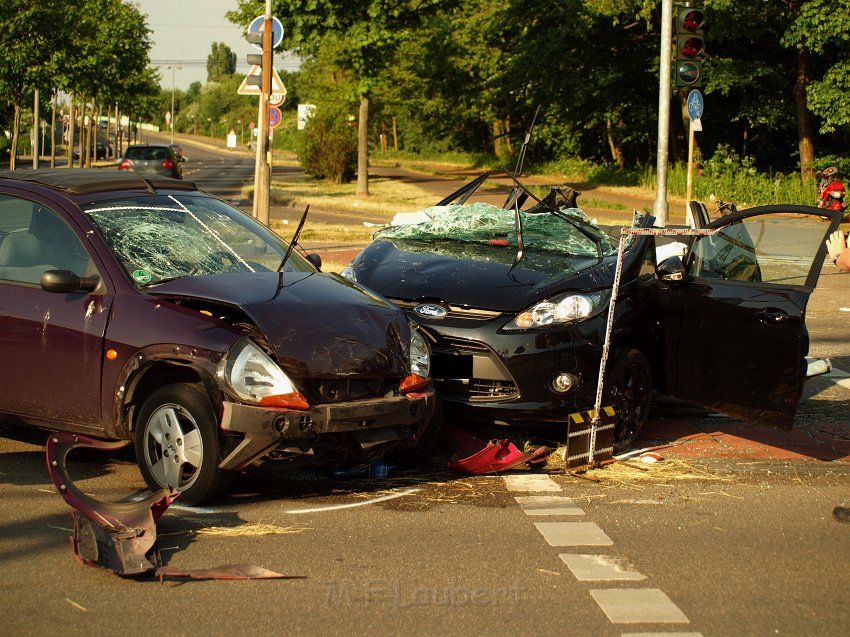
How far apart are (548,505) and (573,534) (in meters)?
0.55

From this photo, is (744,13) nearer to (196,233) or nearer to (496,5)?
(496,5)

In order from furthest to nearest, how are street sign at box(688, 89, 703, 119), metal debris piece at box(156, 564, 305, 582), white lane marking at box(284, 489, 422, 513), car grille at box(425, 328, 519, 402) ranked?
1. street sign at box(688, 89, 703, 119)
2. car grille at box(425, 328, 519, 402)
3. white lane marking at box(284, 489, 422, 513)
4. metal debris piece at box(156, 564, 305, 582)

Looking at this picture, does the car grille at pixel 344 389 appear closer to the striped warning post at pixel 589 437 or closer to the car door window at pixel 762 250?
the striped warning post at pixel 589 437

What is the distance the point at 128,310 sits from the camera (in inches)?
227

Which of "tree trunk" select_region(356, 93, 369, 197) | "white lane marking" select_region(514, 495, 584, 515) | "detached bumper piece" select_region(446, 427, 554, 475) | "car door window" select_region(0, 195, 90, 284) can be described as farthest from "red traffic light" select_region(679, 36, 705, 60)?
"tree trunk" select_region(356, 93, 369, 197)

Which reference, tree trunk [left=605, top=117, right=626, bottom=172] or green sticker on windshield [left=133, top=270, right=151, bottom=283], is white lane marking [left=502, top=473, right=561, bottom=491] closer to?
green sticker on windshield [left=133, top=270, right=151, bottom=283]

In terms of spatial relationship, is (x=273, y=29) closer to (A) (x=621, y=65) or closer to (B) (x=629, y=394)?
(B) (x=629, y=394)

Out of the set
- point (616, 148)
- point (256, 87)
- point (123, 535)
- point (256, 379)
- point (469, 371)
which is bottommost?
point (123, 535)

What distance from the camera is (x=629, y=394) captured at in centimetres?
728

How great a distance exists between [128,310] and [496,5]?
129ft

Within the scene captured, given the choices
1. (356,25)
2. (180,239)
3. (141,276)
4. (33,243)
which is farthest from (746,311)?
(356,25)

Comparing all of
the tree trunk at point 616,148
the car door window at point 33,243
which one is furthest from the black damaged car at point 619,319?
the tree trunk at point 616,148

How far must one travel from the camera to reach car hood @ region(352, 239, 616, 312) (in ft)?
23.2

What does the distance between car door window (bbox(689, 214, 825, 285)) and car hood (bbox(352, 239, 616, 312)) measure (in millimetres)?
660
